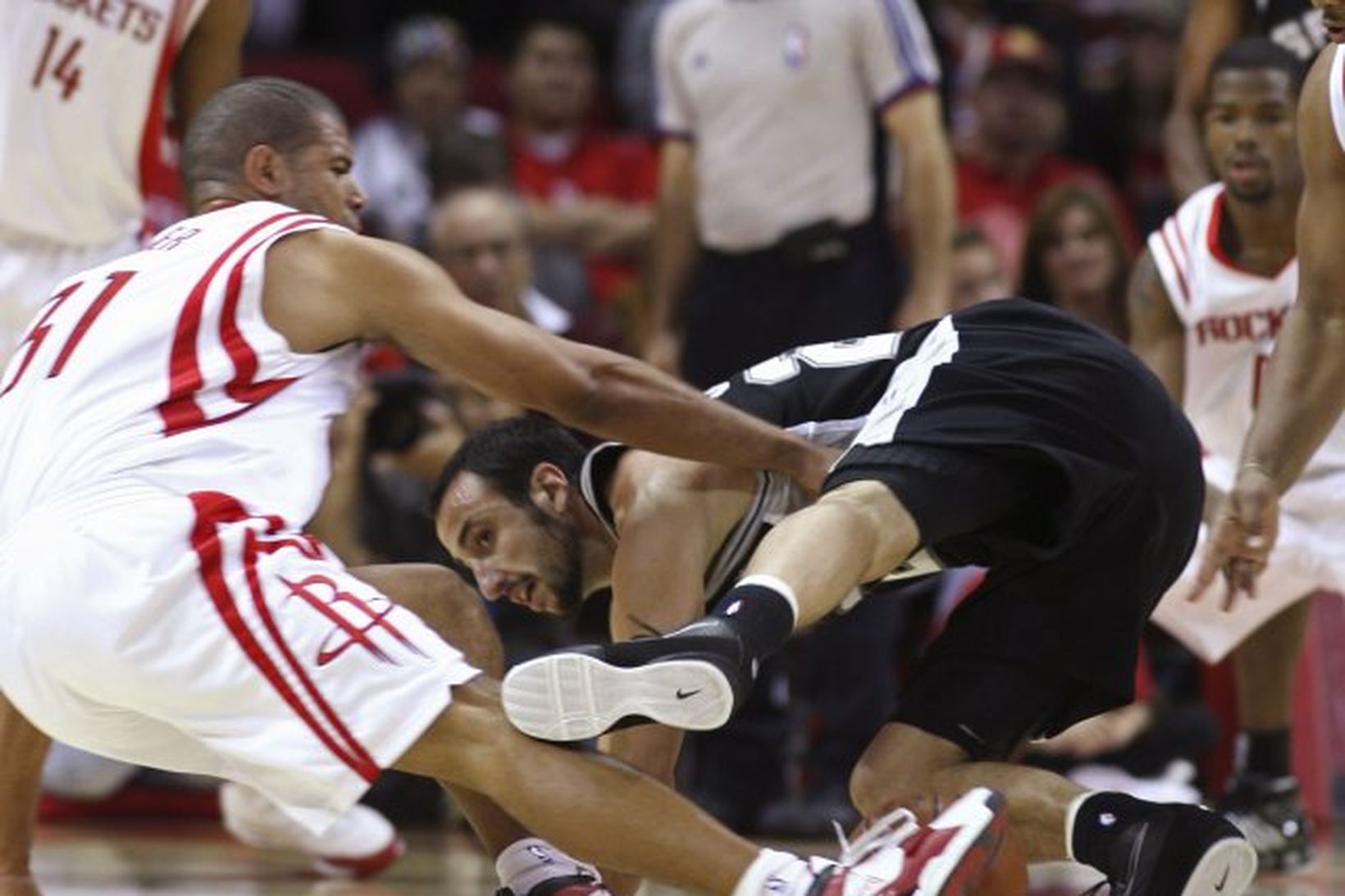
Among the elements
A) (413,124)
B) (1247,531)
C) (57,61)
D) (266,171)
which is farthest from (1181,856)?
(413,124)

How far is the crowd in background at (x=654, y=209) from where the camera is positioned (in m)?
7.13

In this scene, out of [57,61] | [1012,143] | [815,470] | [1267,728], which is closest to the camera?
[815,470]

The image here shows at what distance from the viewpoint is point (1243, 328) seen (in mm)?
5988

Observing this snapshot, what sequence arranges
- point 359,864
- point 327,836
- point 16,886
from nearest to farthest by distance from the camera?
1. point 16,886
2. point 327,836
3. point 359,864

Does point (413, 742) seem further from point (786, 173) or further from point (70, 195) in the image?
point (786, 173)

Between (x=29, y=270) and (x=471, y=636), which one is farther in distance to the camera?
(x=29, y=270)

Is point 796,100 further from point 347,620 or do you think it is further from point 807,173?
point 347,620

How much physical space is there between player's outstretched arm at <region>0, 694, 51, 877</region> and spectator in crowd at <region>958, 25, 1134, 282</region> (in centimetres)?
509

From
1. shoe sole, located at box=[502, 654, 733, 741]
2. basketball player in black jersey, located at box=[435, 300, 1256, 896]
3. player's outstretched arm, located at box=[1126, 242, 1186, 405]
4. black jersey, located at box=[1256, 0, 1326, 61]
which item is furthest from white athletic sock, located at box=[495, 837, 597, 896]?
black jersey, located at box=[1256, 0, 1326, 61]

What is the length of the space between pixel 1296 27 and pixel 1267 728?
1809 mm

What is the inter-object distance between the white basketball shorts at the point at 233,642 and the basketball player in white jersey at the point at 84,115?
74.4 inches

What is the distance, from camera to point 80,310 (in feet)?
13.7

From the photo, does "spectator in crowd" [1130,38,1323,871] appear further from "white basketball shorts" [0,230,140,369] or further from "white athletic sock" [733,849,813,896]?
"white basketball shorts" [0,230,140,369]

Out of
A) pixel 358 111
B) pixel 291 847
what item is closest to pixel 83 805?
pixel 291 847
